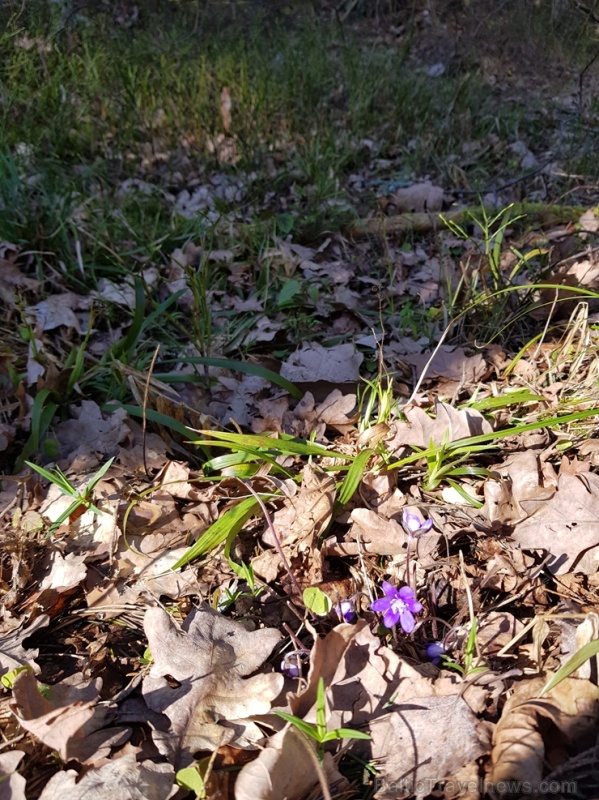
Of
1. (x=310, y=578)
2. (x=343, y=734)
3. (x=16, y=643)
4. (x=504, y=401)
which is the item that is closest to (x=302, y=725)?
(x=343, y=734)

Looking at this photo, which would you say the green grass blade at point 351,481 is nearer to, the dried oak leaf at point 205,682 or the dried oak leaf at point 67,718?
the dried oak leaf at point 205,682

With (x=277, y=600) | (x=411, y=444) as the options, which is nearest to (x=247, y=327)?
(x=411, y=444)

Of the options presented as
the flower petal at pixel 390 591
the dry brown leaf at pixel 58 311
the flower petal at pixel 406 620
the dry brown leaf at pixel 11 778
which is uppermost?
the dry brown leaf at pixel 58 311

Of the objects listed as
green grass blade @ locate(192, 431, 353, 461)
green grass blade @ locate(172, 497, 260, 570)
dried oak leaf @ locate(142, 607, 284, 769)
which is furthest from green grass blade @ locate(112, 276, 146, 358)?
dried oak leaf @ locate(142, 607, 284, 769)

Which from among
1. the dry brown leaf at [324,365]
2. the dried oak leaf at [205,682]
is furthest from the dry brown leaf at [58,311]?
the dried oak leaf at [205,682]

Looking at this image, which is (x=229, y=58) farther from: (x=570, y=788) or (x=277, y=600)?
(x=570, y=788)

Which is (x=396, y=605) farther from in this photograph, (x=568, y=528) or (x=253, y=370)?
(x=253, y=370)
